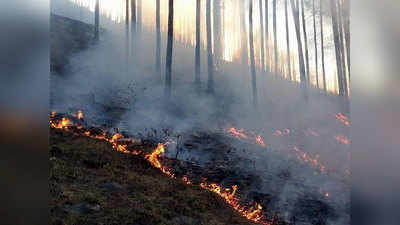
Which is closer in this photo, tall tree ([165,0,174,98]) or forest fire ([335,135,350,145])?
forest fire ([335,135,350,145])

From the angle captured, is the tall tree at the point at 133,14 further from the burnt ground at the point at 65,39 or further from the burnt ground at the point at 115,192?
the burnt ground at the point at 115,192

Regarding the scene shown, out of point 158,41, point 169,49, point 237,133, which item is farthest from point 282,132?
point 158,41

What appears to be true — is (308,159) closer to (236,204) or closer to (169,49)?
(236,204)

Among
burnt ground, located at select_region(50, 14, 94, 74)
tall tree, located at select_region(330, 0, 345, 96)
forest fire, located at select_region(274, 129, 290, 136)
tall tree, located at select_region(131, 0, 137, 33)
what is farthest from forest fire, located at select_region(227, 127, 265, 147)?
burnt ground, located at select_region(50, 14, 94, 74)

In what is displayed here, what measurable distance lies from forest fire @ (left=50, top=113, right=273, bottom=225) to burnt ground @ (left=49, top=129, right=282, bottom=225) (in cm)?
6

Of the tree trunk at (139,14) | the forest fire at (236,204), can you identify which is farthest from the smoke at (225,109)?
the tree trunk at (139,14)

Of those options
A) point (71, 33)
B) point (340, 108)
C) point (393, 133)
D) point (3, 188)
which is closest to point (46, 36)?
point (3, 188)

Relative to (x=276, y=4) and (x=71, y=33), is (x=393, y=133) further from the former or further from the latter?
(x=71, y=33)

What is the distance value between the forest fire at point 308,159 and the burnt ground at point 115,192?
1.19 meters

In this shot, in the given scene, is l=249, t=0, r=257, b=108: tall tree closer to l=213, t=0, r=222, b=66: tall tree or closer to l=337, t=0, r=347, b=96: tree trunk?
l=213, t=0, r=222, b=66: tall tree

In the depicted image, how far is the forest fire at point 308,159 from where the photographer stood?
13.4ft

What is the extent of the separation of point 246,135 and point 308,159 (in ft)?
3.07

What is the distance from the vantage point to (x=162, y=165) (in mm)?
4102

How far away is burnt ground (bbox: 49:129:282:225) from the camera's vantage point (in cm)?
363
